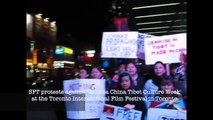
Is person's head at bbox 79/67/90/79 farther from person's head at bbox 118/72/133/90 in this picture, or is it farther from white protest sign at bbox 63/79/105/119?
person's head at bbox 118/72/133/90

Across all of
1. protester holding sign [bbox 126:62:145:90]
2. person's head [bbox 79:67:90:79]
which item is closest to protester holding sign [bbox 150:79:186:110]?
protester holding sign [bbox 126:62:145:90]

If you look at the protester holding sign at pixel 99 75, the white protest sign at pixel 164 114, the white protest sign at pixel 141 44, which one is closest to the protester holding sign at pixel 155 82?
the white protest sign at pixel 164 114

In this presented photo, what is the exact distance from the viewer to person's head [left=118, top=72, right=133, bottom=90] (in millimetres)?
5527

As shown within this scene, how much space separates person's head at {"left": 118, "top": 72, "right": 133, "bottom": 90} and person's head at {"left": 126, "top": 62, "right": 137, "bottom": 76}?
47 mm

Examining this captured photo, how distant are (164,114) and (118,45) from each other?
1029 millimetres

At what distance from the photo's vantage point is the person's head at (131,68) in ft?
18.0

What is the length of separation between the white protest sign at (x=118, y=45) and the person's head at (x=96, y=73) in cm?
18

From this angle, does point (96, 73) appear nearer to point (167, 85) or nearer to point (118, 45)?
point (118, 45)

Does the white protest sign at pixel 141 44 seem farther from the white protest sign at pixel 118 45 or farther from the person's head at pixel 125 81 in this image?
the person's head at pixel 125 81

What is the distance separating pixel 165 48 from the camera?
17.7 feet

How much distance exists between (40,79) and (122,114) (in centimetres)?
112

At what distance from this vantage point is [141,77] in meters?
5.48

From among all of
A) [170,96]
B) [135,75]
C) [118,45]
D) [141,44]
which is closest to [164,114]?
[170,96]
